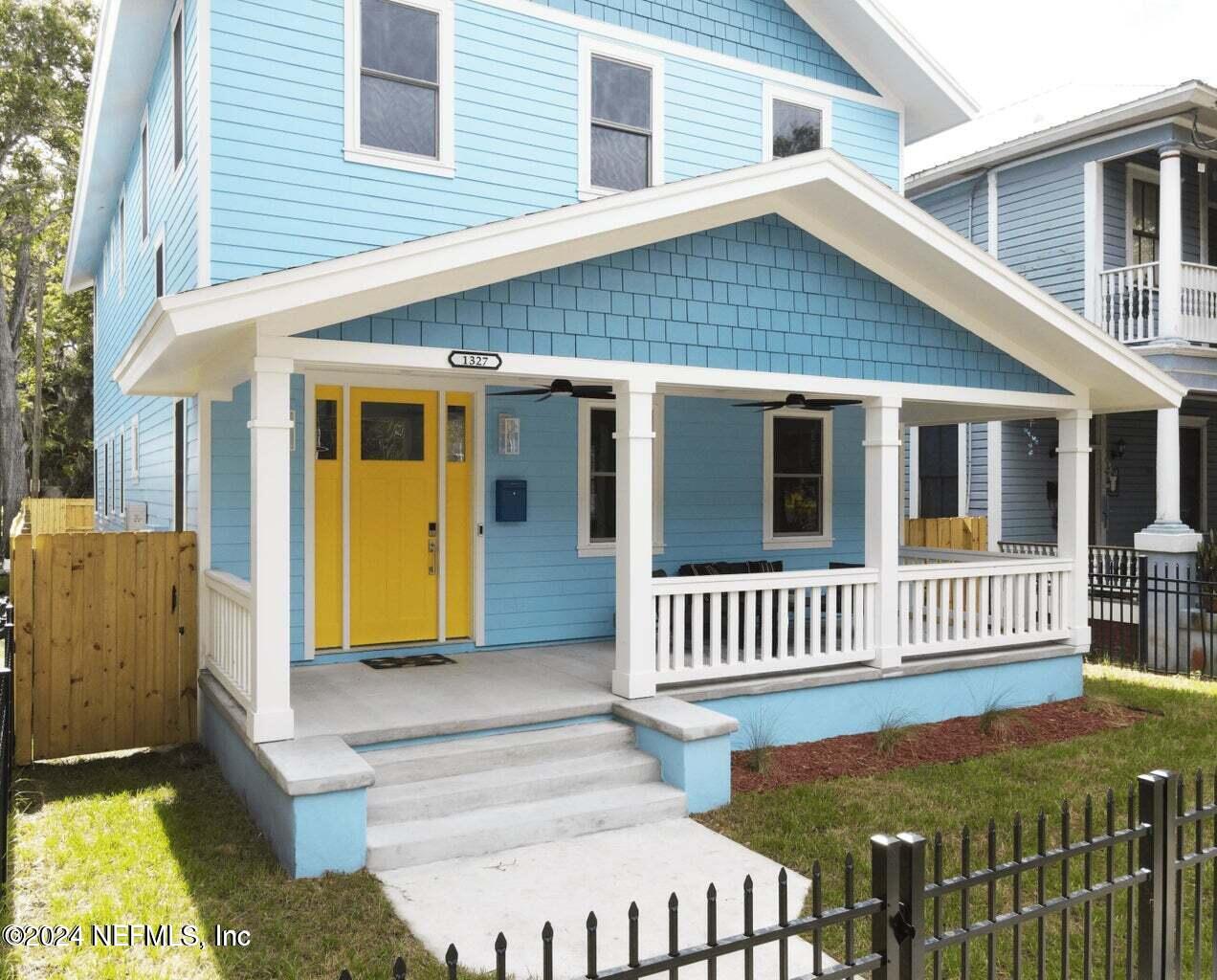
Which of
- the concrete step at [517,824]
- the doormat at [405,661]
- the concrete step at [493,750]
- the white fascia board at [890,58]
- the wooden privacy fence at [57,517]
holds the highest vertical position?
the white fascia board at [890,58]

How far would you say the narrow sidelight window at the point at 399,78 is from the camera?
8.19 metres

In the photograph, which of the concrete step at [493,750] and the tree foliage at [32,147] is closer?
the concrete step at [493,750]

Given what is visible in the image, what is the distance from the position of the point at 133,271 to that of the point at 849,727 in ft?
32.5

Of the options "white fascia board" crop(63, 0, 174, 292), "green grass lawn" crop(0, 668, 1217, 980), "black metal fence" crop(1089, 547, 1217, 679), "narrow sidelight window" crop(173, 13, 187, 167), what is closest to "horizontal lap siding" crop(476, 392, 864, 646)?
"green grass lawn" crop(0, 668, 1217, 980)

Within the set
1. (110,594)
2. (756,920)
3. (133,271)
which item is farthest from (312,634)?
(133,271)

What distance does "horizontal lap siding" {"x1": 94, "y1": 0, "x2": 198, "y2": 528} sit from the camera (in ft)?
26.0

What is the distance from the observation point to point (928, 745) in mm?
7664

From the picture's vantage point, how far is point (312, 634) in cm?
823

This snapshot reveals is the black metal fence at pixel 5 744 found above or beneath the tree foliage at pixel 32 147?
beneath

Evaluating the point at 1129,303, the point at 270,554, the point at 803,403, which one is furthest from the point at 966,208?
the point at 270,554

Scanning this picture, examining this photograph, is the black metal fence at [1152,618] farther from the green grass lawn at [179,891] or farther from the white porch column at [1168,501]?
the green grass lawn at [179,891]

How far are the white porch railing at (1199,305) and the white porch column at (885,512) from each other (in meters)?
7.57

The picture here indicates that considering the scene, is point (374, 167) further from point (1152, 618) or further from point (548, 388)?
point (1152, 618)

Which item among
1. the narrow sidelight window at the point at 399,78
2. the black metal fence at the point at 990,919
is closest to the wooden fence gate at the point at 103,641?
the narrow sidelight window at the point at 399,78
